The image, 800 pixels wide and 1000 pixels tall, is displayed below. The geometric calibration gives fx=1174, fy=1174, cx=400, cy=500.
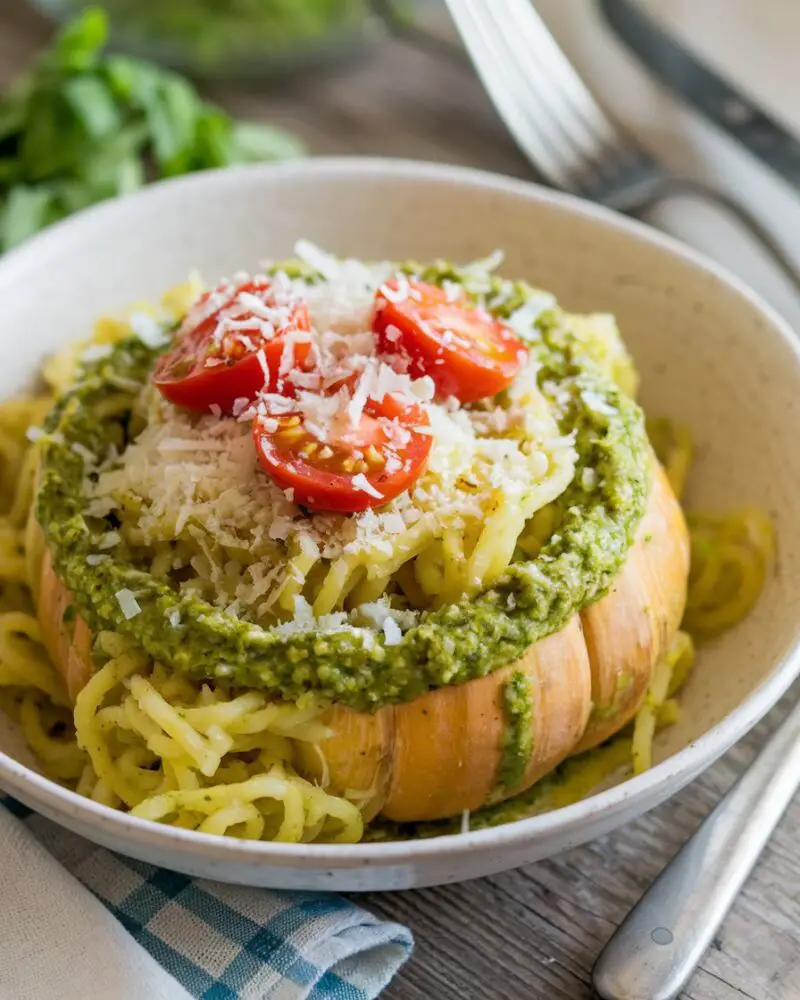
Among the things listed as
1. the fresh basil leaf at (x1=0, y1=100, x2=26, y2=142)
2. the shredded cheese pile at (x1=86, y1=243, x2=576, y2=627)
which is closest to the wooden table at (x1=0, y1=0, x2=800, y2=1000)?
the shredded cheese pile at (x1=86, y1=243, x2=576, y2=627)

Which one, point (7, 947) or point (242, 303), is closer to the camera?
point (7, 947)

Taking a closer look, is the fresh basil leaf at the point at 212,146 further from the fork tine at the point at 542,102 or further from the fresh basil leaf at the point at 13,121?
the fork tine at the point at 542,102

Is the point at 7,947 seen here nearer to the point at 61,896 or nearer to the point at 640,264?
the point at 61,896

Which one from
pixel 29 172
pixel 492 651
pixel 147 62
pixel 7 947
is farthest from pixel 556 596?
pixel 147 62

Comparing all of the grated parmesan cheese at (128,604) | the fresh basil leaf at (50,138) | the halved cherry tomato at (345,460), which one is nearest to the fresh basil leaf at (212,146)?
the fresh basil leaf at (50,138)

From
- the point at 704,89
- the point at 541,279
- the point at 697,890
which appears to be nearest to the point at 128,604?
the point at 697,890

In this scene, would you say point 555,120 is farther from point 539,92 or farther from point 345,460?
point 345,460
